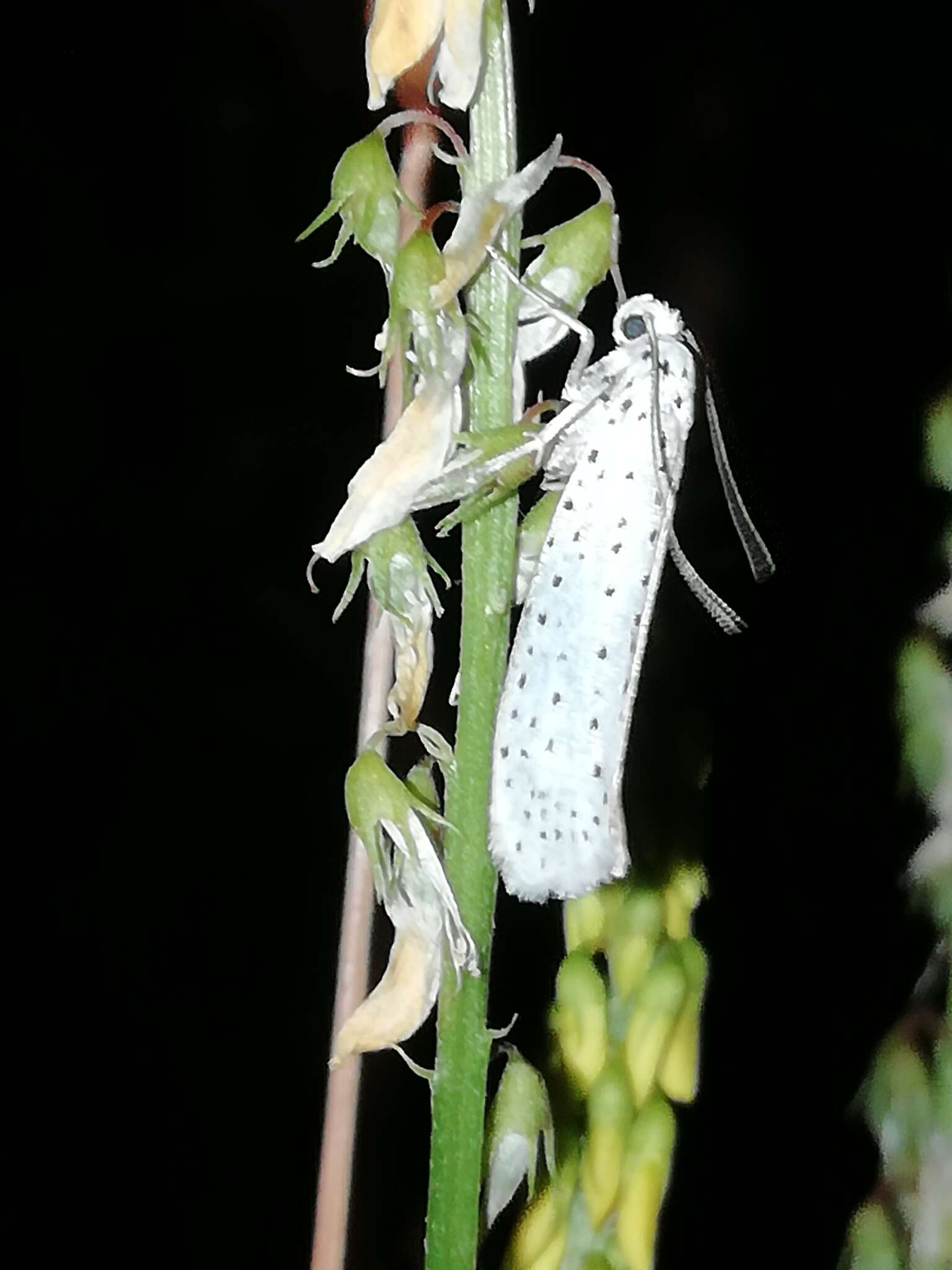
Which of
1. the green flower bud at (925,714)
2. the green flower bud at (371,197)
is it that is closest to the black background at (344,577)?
the green flower bud at (925,714)

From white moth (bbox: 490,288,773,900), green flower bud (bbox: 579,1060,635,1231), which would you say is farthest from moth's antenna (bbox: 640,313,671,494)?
green flower bud (bbox: 579,1060,635,1231)

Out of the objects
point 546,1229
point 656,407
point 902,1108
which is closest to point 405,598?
point 656,407

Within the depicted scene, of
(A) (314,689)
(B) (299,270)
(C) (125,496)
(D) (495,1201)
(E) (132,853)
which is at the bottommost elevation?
(D) (495,1201)

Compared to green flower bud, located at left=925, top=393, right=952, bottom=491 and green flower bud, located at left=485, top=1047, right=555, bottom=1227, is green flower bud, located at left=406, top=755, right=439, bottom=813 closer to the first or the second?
green flower bud, located at left=485, top=1047, right=555, bottom=1227

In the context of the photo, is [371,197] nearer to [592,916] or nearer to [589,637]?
[589,637]

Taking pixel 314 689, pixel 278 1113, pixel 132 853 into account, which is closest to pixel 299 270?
pixel 314 689

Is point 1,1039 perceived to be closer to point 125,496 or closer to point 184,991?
point 184,991
